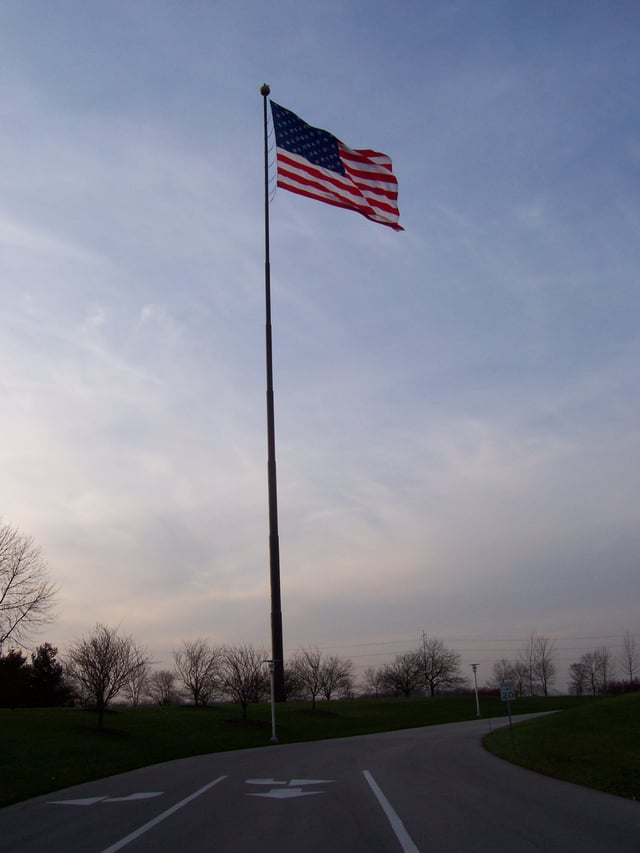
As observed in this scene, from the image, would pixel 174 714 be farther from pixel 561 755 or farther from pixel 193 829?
pixel 193 829

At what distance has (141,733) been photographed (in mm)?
43188

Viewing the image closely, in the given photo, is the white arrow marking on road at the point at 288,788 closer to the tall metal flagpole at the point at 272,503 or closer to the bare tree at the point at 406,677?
the tall metal flagpole at the point at 272,503

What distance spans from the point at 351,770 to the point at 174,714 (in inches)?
1624

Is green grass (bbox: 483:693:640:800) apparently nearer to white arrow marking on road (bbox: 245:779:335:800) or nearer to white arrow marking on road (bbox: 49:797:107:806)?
white arrow marking on road (bbox: 245:779:335:800)

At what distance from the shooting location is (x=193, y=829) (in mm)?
10812

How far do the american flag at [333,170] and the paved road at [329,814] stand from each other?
54.4 feet

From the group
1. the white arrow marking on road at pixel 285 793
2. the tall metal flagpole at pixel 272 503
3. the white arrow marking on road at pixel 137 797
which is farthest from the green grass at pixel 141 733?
the tall metal flagpole at pixel 272 503

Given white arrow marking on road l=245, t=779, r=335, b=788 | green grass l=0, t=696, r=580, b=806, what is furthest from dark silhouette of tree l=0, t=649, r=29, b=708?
white arrow marking on road l=245, t=779, r=335, b=788

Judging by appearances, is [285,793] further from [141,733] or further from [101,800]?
[141,733]

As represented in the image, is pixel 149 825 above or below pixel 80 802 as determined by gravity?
above

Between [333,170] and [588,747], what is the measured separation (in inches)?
802

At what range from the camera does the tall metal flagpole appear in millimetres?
24078

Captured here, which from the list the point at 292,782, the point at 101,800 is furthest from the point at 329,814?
the point at 292,782

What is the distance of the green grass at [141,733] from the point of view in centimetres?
2305
